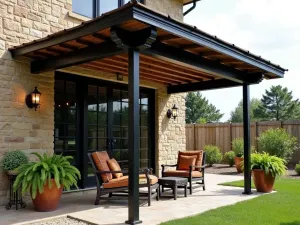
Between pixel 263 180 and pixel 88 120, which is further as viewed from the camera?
pixel 88 120

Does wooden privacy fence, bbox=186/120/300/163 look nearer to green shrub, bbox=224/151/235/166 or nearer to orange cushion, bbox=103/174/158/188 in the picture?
green shrub, bbox=224/151/235/166

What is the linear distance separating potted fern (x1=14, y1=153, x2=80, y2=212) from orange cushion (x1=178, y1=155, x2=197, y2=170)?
3.16 metres

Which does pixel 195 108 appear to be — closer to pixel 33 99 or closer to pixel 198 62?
pixel 198 62

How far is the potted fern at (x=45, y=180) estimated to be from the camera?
5.40m

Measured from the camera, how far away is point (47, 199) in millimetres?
5594

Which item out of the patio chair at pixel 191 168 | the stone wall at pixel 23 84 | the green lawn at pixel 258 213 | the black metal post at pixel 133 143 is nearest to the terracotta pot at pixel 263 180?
the green lawn at pixel 258 213

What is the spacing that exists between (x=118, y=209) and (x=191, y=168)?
2189 millimetres

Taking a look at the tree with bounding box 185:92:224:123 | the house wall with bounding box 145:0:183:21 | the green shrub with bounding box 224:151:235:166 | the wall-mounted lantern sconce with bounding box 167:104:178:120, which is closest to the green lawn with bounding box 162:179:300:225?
the wall-mounted lantern sconce with bounding box 167:104:178:120

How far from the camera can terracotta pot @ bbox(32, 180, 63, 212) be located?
18.3 feet

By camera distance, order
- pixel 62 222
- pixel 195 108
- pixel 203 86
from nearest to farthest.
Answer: pixel 62 222, pixel 203 86, pixel 195 108

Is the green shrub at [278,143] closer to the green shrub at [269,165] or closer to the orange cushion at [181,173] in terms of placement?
the green shrub at [269,165]

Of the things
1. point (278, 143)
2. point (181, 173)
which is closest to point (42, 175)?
point (181, 173)

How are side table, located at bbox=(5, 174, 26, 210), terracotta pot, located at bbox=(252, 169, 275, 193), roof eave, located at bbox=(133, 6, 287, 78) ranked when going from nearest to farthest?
roof eave, located at bbox=(133, 6, 287, 78) → side table, located at bbox=(5, 174, 26, 210) → terracotta pot, located at bbox=(252, 169, 275, 193)

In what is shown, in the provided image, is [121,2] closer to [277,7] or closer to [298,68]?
[277,7]
